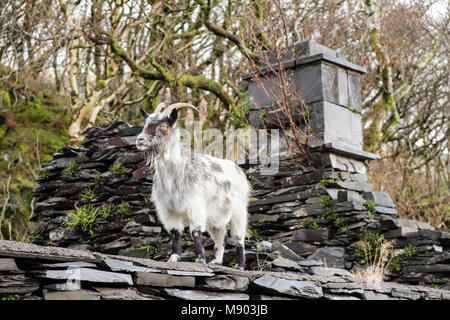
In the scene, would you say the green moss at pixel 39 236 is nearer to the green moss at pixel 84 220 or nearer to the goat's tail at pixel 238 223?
the green moss at pixel 84 220

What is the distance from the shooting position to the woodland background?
41.7ft

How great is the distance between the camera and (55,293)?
4273 millimetres

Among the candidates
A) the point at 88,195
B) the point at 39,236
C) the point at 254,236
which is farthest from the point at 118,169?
the point at 254,236

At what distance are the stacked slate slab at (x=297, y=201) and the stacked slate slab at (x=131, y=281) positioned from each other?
6.85 ft

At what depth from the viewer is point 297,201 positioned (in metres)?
9.52

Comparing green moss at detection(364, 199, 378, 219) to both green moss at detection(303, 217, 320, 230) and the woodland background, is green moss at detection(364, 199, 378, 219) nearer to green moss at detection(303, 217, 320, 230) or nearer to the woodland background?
green moss at detection(303, 217, 320, 230)

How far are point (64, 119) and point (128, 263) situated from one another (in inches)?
464

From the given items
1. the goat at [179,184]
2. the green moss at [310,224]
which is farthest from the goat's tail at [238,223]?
the green moss at [310,224]

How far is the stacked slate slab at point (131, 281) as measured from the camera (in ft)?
14.0

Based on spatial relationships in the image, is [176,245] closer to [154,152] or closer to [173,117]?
[154,152]

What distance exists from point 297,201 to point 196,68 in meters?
6.50

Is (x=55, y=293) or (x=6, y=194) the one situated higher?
(x=6, y=194)
